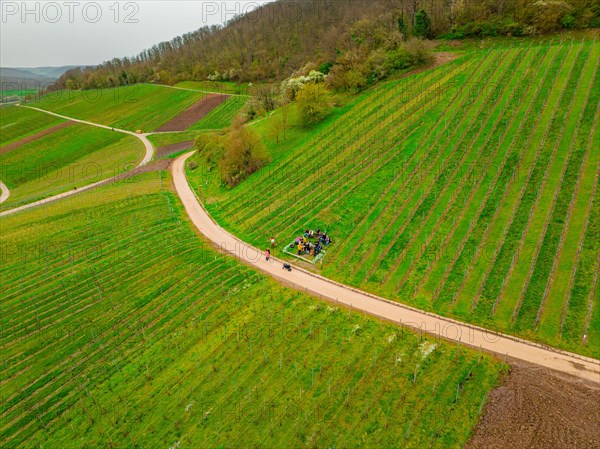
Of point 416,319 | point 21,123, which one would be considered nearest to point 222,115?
point 21,123

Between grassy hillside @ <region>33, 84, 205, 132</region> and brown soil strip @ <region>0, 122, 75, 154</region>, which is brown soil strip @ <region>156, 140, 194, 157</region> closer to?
grassy hillside @ <region>33, 84, 205, 132</region>

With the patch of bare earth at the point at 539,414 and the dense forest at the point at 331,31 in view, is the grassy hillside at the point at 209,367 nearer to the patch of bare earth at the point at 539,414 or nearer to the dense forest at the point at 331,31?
the patch of bare earth at the point at 539,414

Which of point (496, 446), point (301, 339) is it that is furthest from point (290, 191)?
point (496, 446)

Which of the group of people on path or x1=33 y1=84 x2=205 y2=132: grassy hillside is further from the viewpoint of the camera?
x1=33 y1=84 x2=205 y2=132: grassy hillside

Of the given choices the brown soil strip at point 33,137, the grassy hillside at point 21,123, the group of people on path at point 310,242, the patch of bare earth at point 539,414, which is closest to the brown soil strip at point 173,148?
the group of people on path at point 310,242

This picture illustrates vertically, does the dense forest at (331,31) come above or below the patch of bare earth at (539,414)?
above

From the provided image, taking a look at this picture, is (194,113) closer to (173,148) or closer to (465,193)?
(173,148)

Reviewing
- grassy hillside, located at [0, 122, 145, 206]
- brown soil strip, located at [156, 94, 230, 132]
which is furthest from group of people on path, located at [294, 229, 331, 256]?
brown soil strip, located at [156, 94, 230, 132]

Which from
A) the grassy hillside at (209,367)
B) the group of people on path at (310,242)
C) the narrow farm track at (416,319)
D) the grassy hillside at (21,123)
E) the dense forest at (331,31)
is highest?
the dense forest at (331,31)
